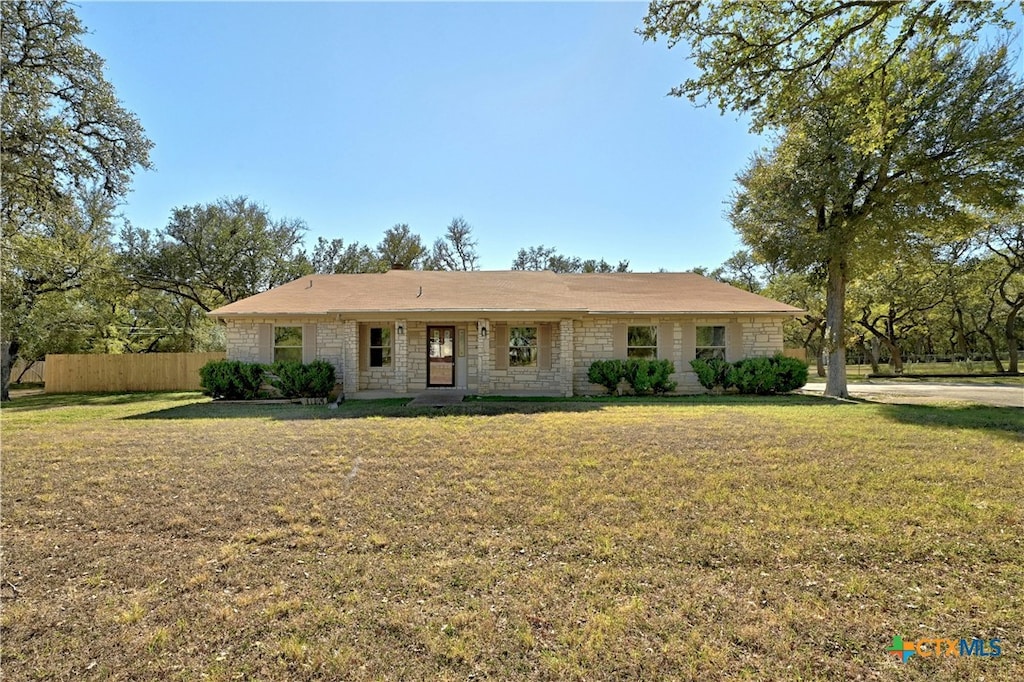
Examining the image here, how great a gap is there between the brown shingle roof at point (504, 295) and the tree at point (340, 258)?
13.7 meters

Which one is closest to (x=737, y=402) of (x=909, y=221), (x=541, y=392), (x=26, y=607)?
(x=541, y=392)

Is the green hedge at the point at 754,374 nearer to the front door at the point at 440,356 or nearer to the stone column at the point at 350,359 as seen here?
the front door at the point at 440,356

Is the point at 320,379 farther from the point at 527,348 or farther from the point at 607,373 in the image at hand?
the point at 607,373

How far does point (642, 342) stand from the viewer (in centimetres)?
1467

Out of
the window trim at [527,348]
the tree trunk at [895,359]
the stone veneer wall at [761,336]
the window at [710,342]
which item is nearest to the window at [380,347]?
the window trim at [527,348]

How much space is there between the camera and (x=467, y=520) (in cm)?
448

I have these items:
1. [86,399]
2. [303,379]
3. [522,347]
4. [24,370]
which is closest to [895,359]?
[522,347]

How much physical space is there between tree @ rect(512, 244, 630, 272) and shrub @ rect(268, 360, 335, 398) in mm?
27411

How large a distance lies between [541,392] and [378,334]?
518cm

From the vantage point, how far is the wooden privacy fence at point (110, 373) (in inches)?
691

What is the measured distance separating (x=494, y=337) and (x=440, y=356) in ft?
5.73

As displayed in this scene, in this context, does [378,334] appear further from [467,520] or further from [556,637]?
[556,637]

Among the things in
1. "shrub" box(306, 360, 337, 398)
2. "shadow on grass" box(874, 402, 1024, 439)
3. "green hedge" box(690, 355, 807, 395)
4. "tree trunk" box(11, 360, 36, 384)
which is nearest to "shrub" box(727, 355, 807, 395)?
"green hedge" box(690, 355, 807, 395)

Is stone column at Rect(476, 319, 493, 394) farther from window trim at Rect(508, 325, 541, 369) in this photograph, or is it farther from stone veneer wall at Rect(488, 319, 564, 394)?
window trim at Rect(508, 325, 541, 369)
